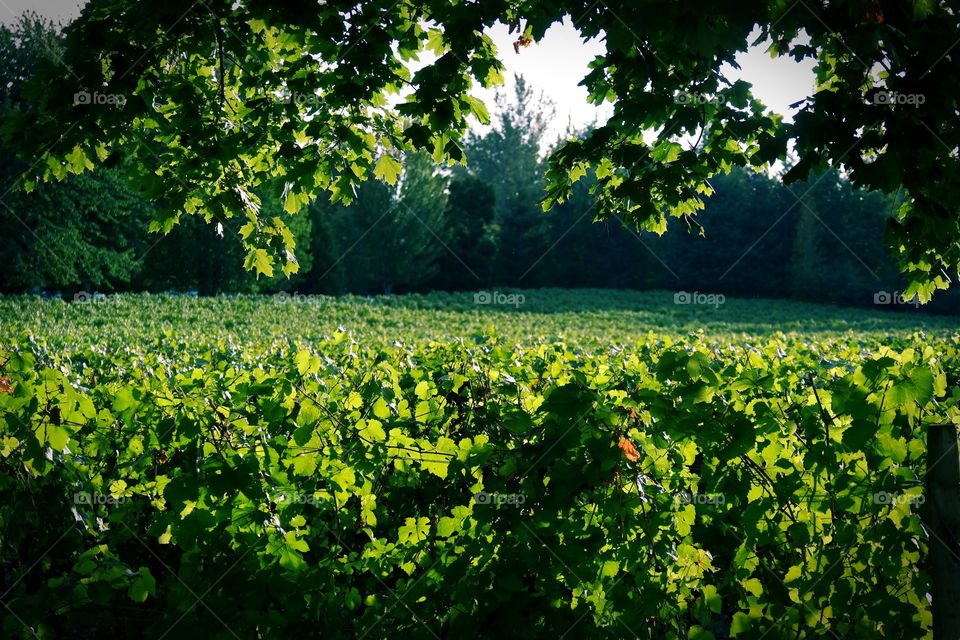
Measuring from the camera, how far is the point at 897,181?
10.0 ft

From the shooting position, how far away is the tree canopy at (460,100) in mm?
2979

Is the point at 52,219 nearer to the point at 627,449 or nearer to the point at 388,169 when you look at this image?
the point at 388,169

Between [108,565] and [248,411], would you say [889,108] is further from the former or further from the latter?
[108,565]

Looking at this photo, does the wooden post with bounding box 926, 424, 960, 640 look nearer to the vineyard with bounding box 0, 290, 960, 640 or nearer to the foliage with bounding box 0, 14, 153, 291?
the vineyard with bounding box 0, 290, 960, 640

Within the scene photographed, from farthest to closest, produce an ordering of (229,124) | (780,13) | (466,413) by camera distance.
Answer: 1. (229,124)
2. (466,413)
3. (780,13)

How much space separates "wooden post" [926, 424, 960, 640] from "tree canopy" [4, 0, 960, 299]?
4.24 feet

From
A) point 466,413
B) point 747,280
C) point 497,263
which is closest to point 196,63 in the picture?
point 466,413

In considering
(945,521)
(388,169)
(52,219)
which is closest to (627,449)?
(945,521)

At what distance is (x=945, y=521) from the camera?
8.20 ft

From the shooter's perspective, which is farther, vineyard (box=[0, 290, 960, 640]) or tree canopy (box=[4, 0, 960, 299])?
tree canopy (box=[4, 0, 960, 299])

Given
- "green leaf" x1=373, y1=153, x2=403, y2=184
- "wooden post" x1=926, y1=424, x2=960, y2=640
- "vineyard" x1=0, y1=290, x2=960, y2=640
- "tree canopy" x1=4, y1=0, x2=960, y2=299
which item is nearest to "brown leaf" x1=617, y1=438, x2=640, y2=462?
"vineyard" x1=0, y1=290, x2=960, y2=640

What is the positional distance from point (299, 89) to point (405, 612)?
3.62 meters

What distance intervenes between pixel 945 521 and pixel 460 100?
3.58m

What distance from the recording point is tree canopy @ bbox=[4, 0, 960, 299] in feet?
9.77
